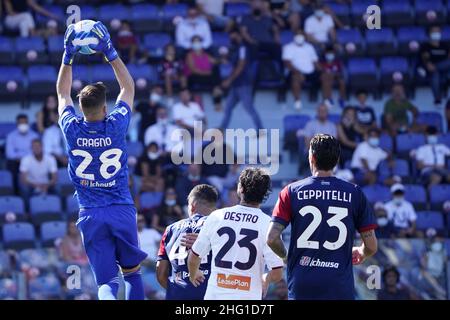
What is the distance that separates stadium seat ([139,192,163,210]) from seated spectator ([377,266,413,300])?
3.52 m

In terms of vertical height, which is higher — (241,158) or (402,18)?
(402,18)

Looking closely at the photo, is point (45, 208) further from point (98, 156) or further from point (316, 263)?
point (316, 263)

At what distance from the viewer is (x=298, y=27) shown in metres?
21.1

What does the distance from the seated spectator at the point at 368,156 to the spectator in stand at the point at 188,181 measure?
229 centimetres

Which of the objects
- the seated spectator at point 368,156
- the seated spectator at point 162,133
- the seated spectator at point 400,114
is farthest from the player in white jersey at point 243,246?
the seated spectator at point 400,114

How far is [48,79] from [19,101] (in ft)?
1.95

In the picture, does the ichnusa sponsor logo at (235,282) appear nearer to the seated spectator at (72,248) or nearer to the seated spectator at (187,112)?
the seated spectator at (72,248)

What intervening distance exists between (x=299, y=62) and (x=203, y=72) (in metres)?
1.47

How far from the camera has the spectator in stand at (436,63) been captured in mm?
20906

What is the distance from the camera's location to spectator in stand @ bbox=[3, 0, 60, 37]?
21.1 m
